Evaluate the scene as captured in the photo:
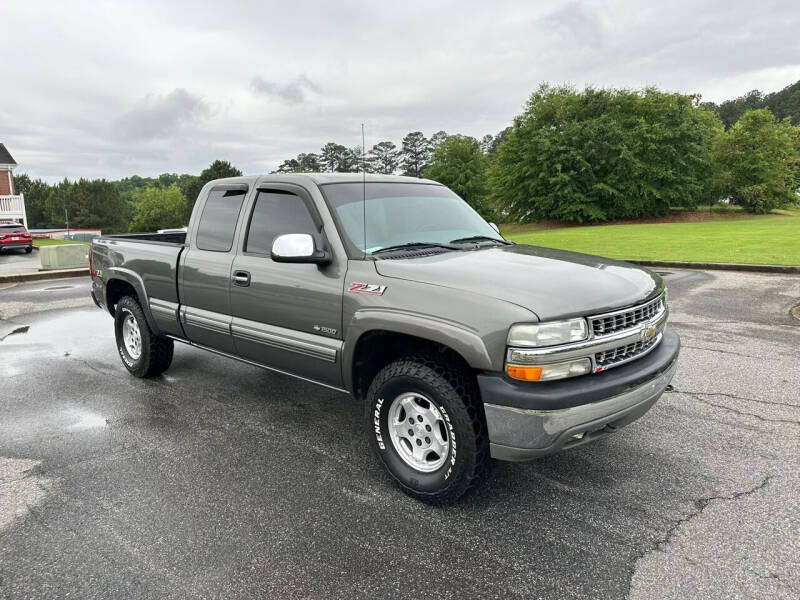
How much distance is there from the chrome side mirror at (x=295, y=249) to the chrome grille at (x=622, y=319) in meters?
1.69

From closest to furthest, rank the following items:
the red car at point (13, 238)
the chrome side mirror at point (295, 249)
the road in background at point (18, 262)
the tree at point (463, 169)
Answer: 1. the chrome side mirror at point (295, 249)
2. the road in background at point (18, 262)
3. the red car at point (13, 238)
4. the tree at point (463, 169)

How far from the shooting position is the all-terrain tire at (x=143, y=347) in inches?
208

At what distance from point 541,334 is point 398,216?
1.64 metres

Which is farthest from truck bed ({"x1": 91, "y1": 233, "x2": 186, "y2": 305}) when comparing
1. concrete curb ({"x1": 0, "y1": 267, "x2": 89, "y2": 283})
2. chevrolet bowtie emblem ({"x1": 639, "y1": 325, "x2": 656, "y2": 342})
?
concrete curb ({"x1": 0, "y1": 267, "x2": 89, "y2": 283})

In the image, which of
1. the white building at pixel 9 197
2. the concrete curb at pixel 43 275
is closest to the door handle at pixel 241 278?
the concrete curb at pixel 43 275

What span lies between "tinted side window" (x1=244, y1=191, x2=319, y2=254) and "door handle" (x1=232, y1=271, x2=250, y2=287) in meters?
0.19

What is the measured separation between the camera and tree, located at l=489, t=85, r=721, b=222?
42.7m

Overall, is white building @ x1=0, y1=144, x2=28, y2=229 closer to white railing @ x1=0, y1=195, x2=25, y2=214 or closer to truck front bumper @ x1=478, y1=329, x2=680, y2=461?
white railing @ x1=0, y1=195, x2=25, y2=214

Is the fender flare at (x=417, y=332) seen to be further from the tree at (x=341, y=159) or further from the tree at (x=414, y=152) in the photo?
the tree at (x=414, y=152)

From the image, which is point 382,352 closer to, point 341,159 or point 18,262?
point 341,159

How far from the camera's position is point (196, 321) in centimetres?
453

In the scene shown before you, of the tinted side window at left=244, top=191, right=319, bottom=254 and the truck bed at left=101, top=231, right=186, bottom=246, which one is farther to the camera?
the truck bed at left=101, top=231, right=186, bottom=246

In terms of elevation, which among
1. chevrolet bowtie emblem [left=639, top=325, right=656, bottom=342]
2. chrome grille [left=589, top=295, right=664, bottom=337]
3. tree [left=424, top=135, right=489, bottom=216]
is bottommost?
chevrolet bowtie emblem [left=639, top=325, right=656, bottom=342]

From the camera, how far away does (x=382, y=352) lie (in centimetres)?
342
